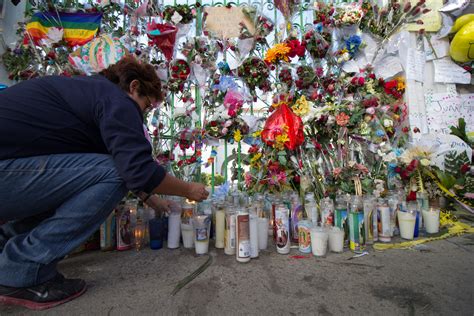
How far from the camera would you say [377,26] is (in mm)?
2840

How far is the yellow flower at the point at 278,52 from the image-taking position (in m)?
2.71

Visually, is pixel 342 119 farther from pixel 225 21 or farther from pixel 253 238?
pixel 225 21

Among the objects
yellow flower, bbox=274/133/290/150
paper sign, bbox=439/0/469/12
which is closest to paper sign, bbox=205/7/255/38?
yellow flower, bbox=274/133/290/150

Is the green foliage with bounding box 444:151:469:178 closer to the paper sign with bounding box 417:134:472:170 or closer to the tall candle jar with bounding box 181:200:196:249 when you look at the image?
the paper sign with bounding box 417:134:472:170

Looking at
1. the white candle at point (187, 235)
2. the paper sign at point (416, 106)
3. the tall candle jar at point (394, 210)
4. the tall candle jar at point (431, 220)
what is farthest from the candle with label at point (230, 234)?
the paper sign at point (416, 106)

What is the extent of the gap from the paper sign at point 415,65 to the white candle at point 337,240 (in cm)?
233

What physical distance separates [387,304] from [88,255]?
1.65m

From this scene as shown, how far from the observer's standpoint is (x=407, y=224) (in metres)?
1.99

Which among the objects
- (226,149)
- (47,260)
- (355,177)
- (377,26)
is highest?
(377,26)

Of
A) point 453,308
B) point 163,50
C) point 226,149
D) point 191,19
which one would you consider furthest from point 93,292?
point 191,19

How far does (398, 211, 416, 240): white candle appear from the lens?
1980 millimetres

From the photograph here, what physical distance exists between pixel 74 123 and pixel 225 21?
7.42 feet

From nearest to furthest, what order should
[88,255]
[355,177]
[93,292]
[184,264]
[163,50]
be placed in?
[93,292], [184,264], [88,255], [355,177], [163,50]

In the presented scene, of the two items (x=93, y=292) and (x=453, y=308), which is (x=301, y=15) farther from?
(x=93, y=292)
